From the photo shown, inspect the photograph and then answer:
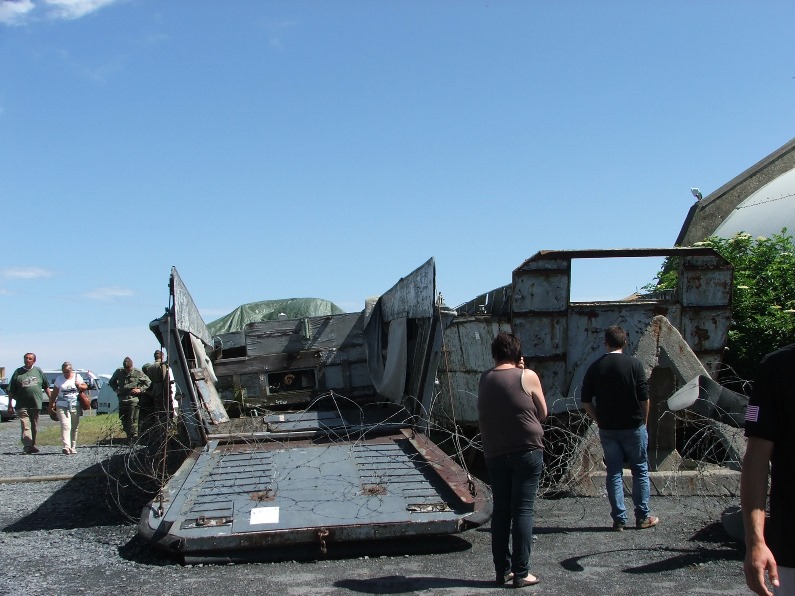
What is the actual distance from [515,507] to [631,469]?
1991 mm

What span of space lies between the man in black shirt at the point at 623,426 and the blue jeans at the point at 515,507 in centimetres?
175

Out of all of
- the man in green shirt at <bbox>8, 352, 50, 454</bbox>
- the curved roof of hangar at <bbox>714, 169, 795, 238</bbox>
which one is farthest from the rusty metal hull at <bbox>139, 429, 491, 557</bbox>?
the curved roof of hangar at <bbox>714, 169, 795, 238</bbox>

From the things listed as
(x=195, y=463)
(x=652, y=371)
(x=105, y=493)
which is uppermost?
(x=652, y=371)

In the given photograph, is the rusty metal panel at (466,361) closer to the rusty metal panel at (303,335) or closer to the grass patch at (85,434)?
the rusty metal panel at (303,335)

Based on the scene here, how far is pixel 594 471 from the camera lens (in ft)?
27.6

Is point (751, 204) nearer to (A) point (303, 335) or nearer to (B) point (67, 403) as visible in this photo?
(A) point (303, 335)

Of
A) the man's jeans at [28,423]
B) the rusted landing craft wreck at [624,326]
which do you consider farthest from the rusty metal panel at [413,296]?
the man's jeans at [28,423]

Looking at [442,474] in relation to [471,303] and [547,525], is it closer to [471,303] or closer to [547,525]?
[547,525]

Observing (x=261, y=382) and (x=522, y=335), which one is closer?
(x=522, y=335)

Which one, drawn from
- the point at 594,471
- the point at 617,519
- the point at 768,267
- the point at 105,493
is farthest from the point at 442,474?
the point at 768,267

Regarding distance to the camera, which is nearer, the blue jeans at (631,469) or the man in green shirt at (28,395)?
the blue jeans at (631,469)

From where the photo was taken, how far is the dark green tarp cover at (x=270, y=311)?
52.9 ft

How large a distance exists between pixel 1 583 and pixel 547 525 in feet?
13.9

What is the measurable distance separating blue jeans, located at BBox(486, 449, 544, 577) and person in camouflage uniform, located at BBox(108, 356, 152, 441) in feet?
33.1
